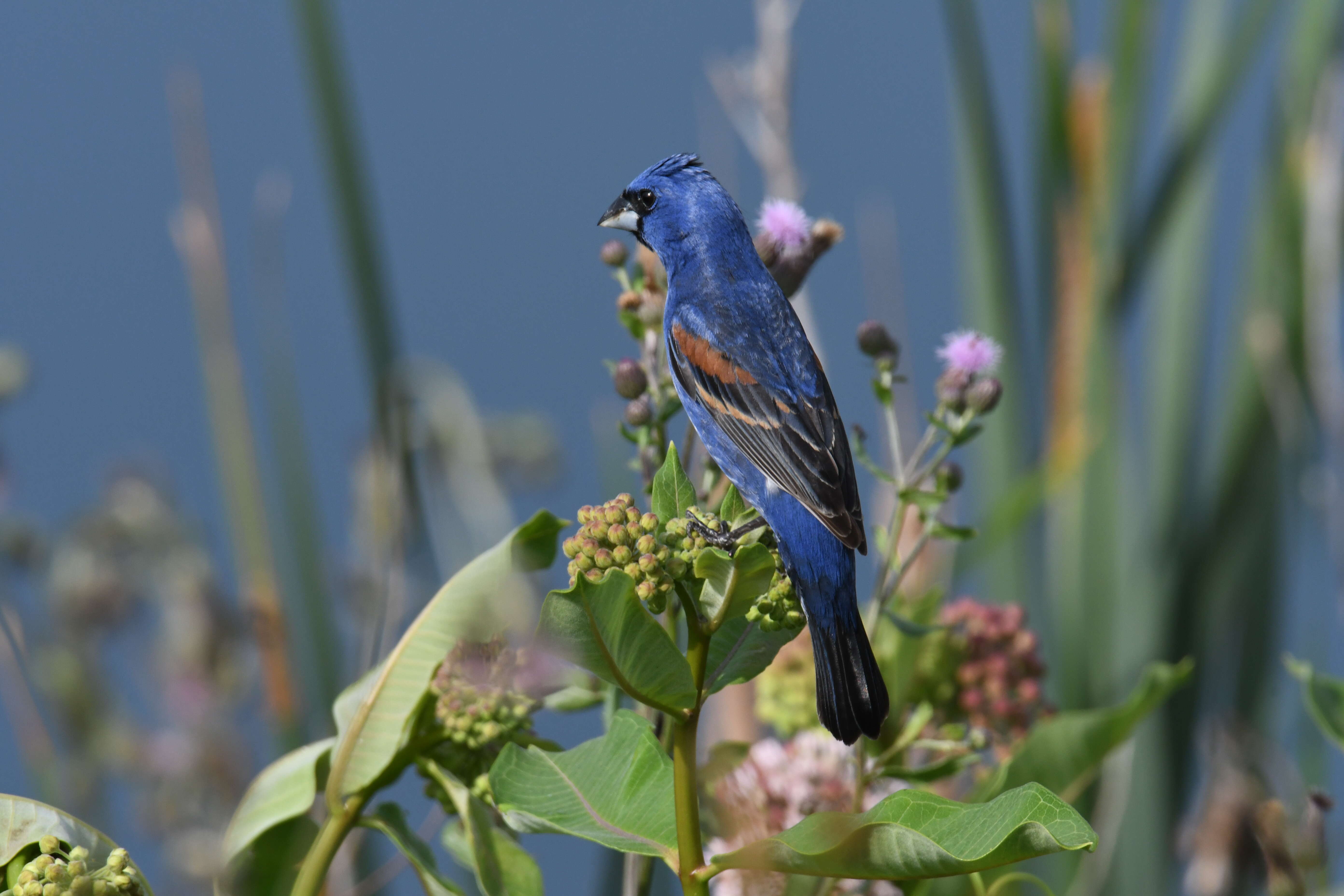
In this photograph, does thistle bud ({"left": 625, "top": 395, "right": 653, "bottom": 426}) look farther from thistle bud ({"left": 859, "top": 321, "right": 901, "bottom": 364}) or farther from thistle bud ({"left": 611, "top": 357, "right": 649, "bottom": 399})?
thistle bud ({"left": 859, "top": 321, "right": 901, "bottom": 364})

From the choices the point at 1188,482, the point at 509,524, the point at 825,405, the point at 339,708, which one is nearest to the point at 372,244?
the point at 509,524

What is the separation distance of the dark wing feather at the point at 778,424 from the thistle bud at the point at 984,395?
0.26 feet

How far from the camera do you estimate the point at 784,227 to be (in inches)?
29.6

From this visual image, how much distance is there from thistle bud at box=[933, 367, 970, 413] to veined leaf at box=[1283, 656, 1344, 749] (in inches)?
8.6

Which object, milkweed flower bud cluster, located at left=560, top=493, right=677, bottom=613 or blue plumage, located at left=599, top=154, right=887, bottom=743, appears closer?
milkweed flower bud cluster, located at left=560, top=493, right=677, bottom=613

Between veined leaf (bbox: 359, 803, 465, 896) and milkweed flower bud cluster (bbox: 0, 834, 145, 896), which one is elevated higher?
milkweed flower bud cluster (bbox: 0, 834, 145, 896)

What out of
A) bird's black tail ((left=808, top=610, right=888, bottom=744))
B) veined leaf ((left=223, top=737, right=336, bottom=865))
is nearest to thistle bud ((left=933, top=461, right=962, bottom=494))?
bird's black tail ((left=808, top=610, right=888, bottom=744))

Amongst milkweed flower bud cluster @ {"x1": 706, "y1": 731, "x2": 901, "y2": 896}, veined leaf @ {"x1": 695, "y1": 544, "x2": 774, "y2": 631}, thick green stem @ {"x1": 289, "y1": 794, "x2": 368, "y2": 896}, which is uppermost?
veined leaf @ {"x1": 695, "y1": 544, "x2": 774, "y2": 631}

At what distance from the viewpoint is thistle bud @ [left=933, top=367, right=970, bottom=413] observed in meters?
0.71

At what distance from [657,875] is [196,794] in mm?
597

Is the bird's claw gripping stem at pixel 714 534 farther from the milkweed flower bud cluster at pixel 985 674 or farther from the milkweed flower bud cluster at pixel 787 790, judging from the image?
the milkweed flower bud cluster at pixel 985 674

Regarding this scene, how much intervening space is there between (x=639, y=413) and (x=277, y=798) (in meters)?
0.25

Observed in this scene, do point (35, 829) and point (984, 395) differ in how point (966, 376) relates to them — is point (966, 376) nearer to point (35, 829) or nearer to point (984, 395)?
point (984, 395)

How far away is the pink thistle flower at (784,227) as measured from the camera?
29.5 inches
